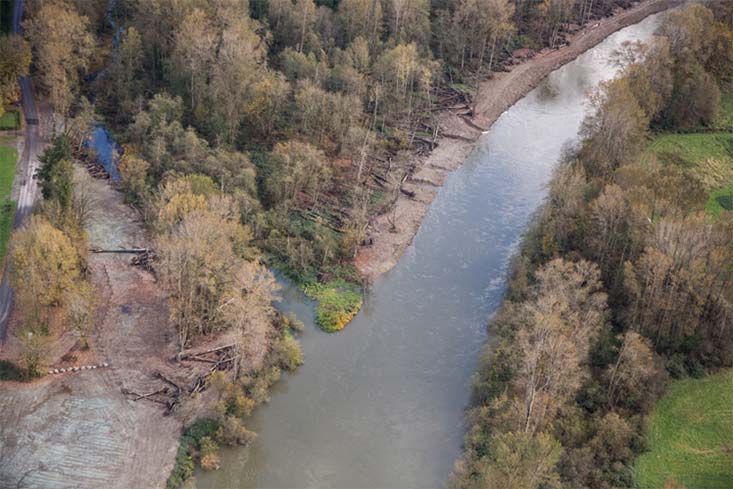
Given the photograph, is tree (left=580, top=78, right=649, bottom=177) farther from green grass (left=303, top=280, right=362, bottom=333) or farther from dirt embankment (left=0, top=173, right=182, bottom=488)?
dirt embankment (left=0, top=173, right=182, bottom=488)

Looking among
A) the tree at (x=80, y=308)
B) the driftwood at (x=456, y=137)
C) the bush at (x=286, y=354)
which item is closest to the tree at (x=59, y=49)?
the tree at (x=80, y=308)

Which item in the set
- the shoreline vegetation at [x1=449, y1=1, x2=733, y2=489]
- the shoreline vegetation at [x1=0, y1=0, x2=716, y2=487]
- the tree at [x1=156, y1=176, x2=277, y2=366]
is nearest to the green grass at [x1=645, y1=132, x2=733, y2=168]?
the shoreline vegetation at [x1=449, y1=1, x2=733, y2=489]

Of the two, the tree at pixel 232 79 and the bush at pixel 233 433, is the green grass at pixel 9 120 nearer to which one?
the tree at pixel 232 79

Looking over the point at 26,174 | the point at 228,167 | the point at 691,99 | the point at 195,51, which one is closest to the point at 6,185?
the point at 26,174

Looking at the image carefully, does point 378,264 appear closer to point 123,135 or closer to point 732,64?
point 123,135

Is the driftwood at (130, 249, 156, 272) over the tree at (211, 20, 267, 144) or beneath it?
beneath

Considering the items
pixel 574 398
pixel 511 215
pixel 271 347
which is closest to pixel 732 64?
pixel 511 215
